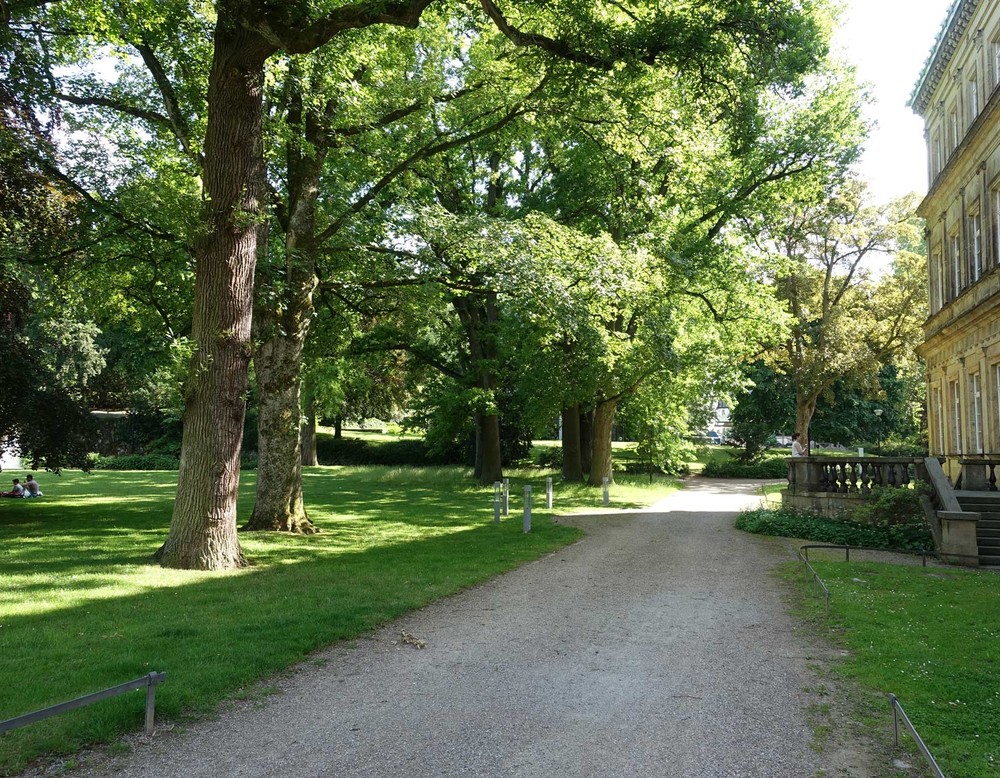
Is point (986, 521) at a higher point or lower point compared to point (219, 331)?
lower

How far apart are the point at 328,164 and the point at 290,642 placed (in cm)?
1352

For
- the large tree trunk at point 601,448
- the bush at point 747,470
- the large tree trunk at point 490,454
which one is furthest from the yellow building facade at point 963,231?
the large tree trunk at point 490,454

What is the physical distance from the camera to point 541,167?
91.0 feet

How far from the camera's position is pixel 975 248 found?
21.9m

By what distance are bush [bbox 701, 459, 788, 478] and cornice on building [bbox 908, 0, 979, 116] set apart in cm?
2110

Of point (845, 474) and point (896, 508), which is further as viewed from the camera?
point (845, 474)

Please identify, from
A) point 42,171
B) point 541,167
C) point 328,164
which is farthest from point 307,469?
point 42,171

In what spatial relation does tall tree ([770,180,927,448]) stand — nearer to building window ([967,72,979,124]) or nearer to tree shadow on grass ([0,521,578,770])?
building window ([967,72,979,124])

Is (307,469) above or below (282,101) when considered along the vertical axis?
below

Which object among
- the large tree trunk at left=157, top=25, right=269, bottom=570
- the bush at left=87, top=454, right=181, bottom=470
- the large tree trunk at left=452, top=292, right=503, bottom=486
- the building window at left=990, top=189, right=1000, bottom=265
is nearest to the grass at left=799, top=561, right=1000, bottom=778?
the large tree trunk at left=157, top=25, right=269, bottom=570

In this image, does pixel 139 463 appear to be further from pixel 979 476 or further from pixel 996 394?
pixel 996 394

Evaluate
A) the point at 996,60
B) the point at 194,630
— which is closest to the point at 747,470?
the point at 996,60

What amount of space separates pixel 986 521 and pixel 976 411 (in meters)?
7.96

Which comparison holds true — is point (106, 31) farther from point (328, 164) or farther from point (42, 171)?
point (328, 164)
